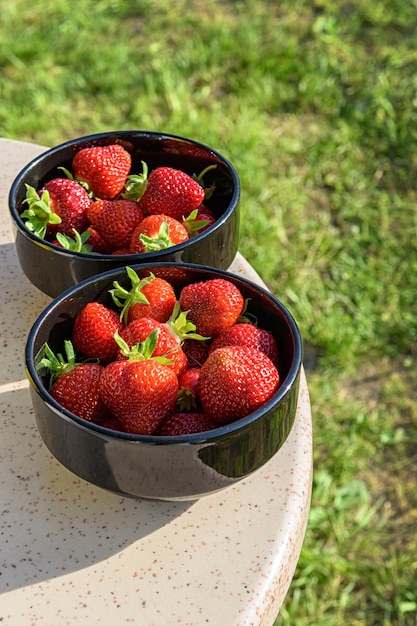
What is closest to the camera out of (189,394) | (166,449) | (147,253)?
Answer: (166,449)

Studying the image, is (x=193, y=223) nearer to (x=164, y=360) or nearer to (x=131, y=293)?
(x=131, y=293)

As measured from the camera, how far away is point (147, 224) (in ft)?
3.53

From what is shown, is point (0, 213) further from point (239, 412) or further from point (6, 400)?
point (239, 412)

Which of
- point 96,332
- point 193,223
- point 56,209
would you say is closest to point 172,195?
point 193,223

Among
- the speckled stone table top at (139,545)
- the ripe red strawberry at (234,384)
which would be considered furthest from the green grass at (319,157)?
the ripe red strawberry at (234,384)

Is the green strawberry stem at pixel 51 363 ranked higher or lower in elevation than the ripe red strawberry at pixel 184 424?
higher

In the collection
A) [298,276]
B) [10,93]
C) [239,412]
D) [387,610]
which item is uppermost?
[239,412]

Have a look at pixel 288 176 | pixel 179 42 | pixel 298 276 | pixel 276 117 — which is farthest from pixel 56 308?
pixel 179 42

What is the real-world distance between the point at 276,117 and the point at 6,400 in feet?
6.97

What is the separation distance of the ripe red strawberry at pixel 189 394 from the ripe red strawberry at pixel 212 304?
0.26 feet

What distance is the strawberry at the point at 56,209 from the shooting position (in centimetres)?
110

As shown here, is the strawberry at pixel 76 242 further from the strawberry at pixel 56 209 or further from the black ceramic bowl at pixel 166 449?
the black ceramic bowl at pixel 166 449

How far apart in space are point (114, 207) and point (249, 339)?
11.3 inches

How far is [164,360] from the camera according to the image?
2.90 ft
